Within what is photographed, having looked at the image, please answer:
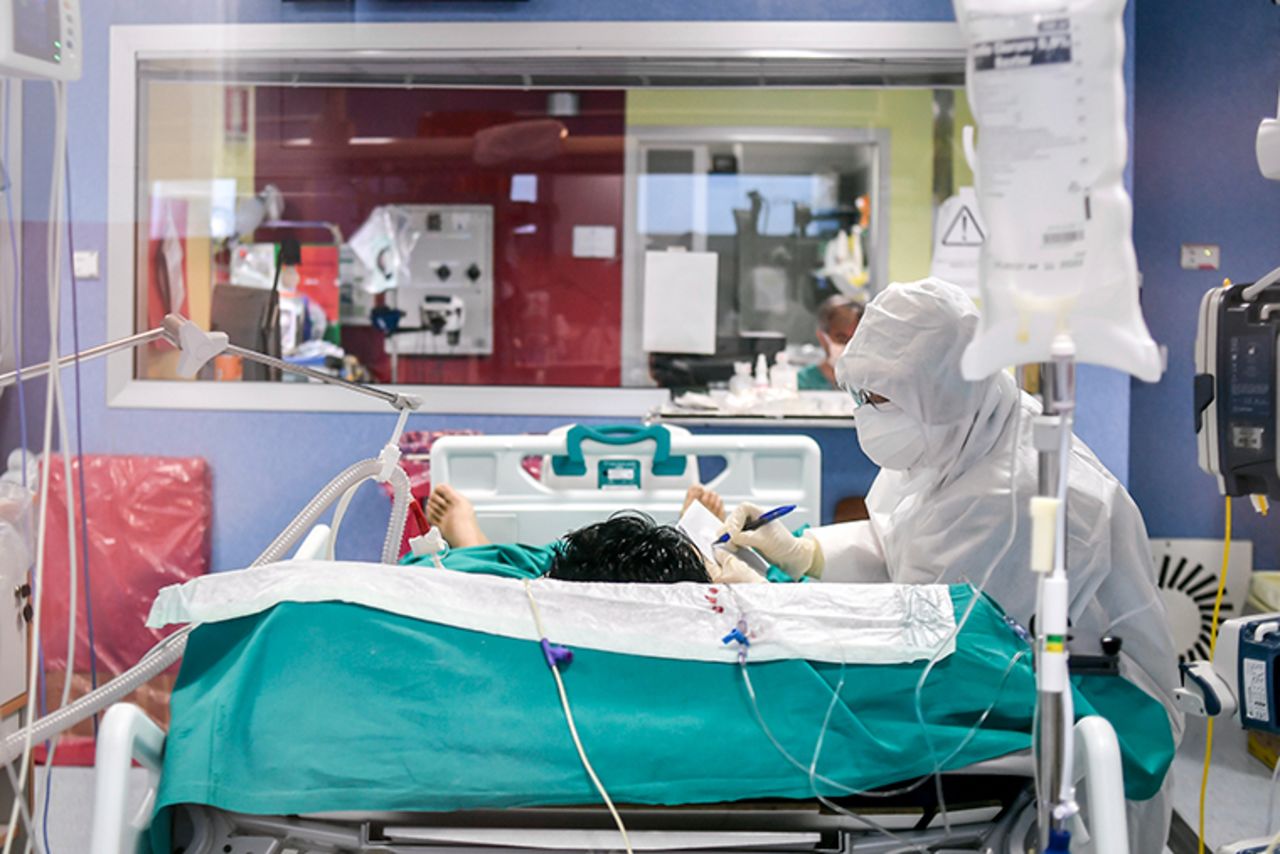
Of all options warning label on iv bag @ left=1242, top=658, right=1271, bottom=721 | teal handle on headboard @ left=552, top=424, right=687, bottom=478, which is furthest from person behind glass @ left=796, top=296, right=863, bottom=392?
warning label on iv bag @ left=1242, top=658, right=1271, bottom=721

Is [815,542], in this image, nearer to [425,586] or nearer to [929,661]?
[929,661]

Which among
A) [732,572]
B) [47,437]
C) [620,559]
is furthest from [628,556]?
[47,437]

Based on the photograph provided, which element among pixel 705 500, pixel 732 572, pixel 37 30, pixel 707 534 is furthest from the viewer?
pixel 705 500

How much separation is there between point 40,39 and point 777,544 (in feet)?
4.61

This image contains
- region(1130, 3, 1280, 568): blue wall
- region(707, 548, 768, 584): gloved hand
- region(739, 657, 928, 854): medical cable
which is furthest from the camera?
region(1130, 3, 1280, 568): blue wall

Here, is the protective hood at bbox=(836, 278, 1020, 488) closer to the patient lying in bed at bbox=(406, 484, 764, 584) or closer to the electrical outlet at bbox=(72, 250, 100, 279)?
the patient lying in bed at bbox=(406, 484, 764, 584)

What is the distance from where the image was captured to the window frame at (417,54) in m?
4.02

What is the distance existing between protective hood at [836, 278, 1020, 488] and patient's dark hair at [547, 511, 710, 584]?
15.3 inches

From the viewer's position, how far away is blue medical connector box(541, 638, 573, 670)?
139 cm

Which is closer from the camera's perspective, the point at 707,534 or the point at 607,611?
the point at 607,611

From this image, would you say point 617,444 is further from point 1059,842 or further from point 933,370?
point 1059,842

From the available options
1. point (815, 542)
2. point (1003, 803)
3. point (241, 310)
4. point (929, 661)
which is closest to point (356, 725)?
point (929, 661)

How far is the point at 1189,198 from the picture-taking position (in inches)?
174

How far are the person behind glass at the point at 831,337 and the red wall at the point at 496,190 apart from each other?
69 cm
